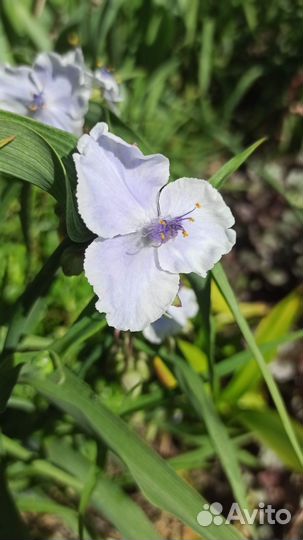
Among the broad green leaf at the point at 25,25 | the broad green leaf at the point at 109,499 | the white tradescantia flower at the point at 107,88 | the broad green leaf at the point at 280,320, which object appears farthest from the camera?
the broad green leaf at the point at 25,25

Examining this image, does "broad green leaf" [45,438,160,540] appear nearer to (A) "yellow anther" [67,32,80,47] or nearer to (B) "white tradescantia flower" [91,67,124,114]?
(B) "white tradescantia flower" [91,67,124,114]

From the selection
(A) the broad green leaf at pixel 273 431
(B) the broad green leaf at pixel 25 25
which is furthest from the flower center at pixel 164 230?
(B) the broad green leaf at pixel 25 25

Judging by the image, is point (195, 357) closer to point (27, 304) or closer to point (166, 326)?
point (166, 326)

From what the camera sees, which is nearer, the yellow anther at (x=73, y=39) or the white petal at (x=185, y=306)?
the white petal at (x=185, y=306)

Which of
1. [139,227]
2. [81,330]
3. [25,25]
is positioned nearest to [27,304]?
[81,330]

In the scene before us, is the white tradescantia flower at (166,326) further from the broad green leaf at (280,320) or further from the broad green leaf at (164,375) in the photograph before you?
the broad green leaf at (280,320)

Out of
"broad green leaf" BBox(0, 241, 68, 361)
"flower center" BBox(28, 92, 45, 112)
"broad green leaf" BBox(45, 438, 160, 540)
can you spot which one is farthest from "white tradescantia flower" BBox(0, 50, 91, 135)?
"broad green leaf" BBox(45, 438, 160, 540)
